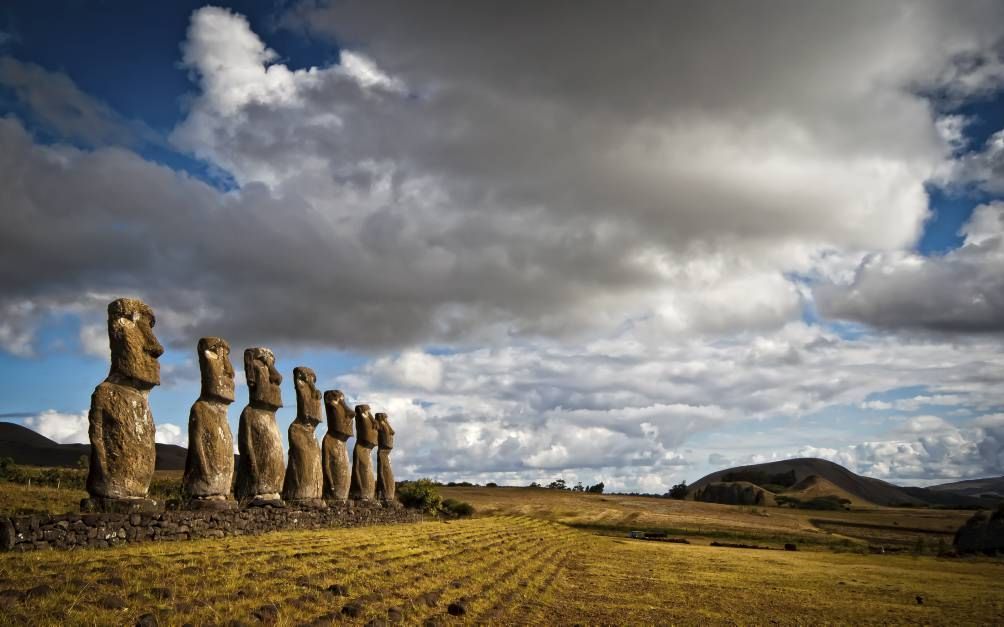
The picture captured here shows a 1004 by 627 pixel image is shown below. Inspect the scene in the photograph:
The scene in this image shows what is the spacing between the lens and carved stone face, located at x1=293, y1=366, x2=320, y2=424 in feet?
88.0

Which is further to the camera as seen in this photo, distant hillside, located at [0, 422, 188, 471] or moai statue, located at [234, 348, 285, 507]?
distant hillside, located at [0, 422, 188, 471]

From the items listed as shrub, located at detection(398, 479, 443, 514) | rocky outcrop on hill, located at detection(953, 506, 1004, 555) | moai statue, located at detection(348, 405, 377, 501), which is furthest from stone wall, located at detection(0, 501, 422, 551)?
rocky outcrop on hill, located at detection(953, 506, 1004, 555)

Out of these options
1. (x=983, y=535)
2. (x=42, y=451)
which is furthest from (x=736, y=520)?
(x=42, y=451)

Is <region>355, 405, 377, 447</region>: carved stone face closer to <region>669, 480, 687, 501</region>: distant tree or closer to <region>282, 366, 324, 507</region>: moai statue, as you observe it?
<region>282, 366, 324, 507</region>: moai statue

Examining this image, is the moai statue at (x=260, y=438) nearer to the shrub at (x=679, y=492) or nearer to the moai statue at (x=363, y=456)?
the moai statue at (x=363, y=456)

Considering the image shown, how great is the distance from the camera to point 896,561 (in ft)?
122

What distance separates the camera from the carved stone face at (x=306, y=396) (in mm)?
26828

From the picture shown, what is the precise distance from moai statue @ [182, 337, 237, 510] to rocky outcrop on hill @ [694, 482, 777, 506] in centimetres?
10619

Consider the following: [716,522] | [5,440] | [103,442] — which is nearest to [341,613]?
[103,442]

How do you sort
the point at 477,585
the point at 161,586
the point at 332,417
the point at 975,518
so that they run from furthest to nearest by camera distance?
the point at 975,518 → the point at 332,417 → the point at 477,585 → the point at 161,586

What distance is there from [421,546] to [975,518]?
49.7m

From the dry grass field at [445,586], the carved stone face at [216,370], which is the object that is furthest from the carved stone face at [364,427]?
the carved stone face at [216,370]

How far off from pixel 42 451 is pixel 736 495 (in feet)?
A: 359

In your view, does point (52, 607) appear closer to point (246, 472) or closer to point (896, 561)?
point (246, 472)
